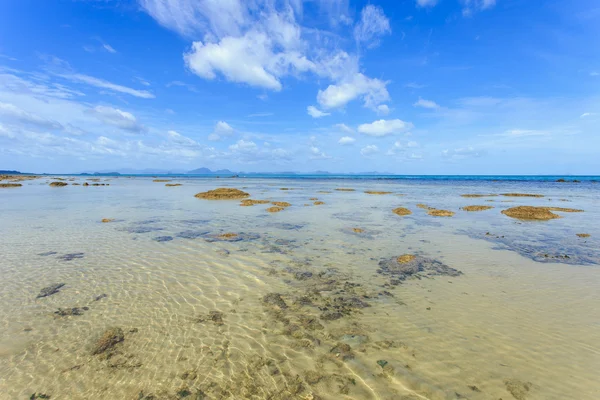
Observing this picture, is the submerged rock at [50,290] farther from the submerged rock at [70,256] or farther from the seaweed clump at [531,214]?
the seaweed clump at [531,214]

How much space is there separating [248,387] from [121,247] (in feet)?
35.4

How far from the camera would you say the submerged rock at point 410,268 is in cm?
968

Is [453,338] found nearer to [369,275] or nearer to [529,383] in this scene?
Result: [529,383]

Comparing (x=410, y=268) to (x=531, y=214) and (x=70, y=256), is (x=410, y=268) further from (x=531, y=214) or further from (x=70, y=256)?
(x=531, y=214)

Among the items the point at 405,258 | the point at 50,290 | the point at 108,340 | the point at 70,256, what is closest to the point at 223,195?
the point at 70,256

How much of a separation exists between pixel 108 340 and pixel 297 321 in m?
4.21

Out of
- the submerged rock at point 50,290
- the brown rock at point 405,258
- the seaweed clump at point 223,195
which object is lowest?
the brown rock at point 405,258

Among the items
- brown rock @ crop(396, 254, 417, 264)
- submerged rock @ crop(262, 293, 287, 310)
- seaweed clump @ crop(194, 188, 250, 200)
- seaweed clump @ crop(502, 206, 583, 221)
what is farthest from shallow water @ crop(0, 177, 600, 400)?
seaweed clump @ crop(194, 188, 250, 200)

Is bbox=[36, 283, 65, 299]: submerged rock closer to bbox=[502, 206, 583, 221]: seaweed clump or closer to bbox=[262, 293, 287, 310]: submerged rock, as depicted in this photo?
bbox=[262, 293, 287, 310]: submerged rock

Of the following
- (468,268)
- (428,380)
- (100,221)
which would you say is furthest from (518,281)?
(100,221)

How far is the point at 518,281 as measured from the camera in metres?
9.05

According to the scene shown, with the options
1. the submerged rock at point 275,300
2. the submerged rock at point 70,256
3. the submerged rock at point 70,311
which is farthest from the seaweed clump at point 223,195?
the submerged rock at point 275,300

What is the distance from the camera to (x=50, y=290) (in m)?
7.99

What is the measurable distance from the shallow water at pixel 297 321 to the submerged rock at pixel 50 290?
17 cm
